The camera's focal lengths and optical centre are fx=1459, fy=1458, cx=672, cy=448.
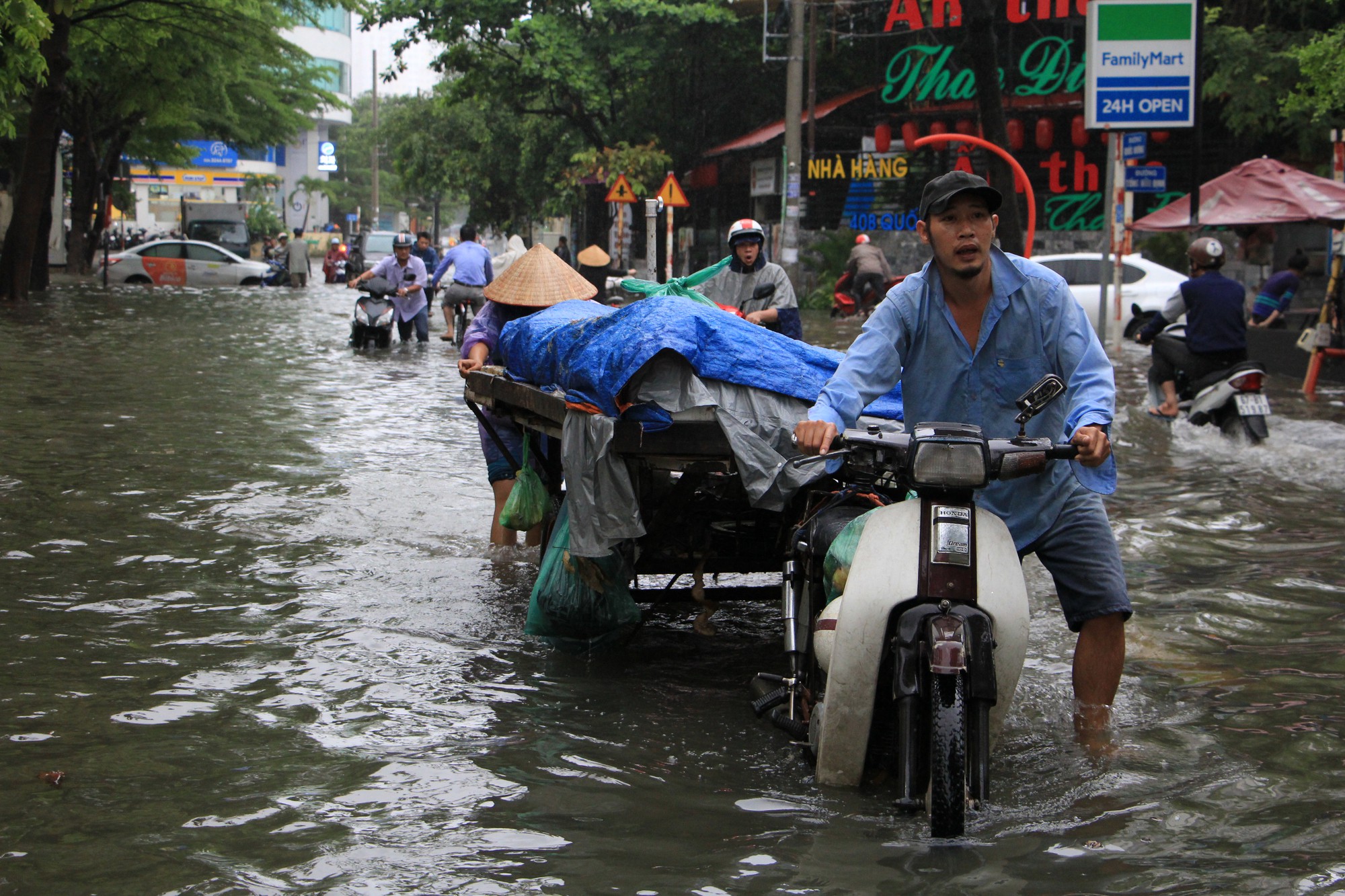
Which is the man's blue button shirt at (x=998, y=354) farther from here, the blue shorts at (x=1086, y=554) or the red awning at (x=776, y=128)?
the red awning at (x=776, y=128)

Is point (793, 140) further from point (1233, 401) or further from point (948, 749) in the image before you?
point (948, 749)

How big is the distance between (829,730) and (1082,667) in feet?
3.15

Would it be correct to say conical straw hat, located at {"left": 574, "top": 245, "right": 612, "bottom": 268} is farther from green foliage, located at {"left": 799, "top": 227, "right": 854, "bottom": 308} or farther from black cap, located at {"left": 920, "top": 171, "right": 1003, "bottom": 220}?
green foliage, located at {"left": 799, "top": 227, "right": 854, "bottom": 308}

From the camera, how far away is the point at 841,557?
3.75 metres

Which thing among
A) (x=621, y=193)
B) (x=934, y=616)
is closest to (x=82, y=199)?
(x=621, y=193)

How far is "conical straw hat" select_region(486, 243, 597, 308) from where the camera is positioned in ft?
22.5

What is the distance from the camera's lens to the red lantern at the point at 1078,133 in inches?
1083

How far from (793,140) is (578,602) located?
62.2 ft

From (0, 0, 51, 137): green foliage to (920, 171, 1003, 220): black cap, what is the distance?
46.3 feet

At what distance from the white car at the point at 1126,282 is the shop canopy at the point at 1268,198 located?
1352 millimetres

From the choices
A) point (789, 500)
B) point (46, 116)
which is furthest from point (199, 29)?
point (789, 500)

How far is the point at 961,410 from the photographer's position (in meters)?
3.93

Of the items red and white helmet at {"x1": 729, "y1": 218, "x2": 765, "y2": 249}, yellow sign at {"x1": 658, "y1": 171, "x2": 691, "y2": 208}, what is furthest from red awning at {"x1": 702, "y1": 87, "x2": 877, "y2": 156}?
red and white helmet at {"x1": 729, "y1": 218, "x2": 765, "y2": 249}

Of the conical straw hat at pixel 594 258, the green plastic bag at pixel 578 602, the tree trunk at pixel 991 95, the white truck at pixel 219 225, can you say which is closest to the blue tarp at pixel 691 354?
the green plastic bag at pixel 578 602
